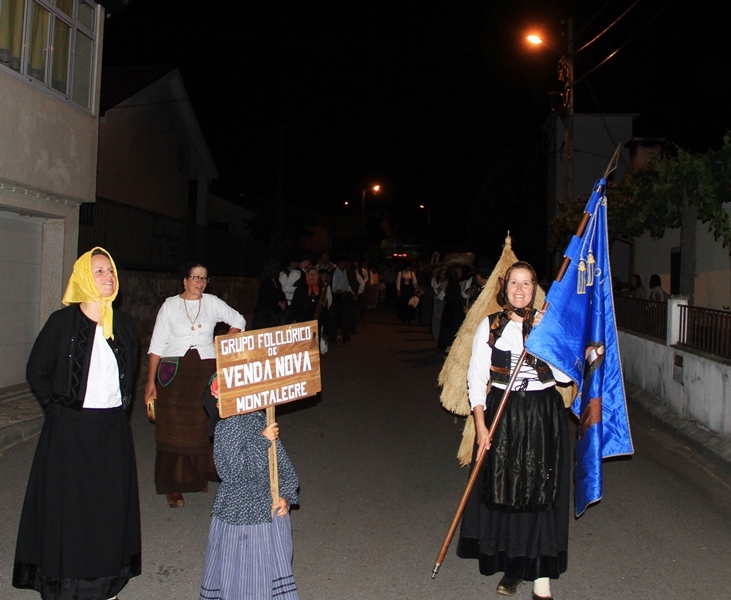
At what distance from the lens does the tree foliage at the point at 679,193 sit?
10.4 meters

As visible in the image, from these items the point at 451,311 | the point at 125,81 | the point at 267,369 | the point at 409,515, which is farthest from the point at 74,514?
the point at 125,81

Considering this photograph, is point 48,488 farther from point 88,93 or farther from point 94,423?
point 88,93

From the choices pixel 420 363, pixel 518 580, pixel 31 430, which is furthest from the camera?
pixel 420 363

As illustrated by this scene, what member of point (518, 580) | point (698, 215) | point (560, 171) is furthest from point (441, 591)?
point (560, 171)

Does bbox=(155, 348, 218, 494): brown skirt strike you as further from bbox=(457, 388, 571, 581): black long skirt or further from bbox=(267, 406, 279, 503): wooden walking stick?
bbox=(457, 388, 571, 581): black long skirt

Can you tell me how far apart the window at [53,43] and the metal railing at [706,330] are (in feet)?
29.8

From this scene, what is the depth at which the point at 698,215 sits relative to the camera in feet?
36.5

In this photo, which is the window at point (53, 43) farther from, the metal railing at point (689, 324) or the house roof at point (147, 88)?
the house roof at point (147, 88)

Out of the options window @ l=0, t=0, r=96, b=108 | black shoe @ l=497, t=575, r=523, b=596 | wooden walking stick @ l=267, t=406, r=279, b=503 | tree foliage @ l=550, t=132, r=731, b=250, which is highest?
window @ l=0, t=0, r=96, b=108

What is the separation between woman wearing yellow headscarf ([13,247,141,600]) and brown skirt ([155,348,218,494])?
1832mm

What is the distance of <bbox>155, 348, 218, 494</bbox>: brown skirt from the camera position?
6.19 meters

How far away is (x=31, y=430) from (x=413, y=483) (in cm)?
436

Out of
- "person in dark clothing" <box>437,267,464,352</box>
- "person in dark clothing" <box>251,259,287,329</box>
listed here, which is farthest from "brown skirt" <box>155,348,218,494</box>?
"person in dark clothing" <box>437,267,464,352</box>

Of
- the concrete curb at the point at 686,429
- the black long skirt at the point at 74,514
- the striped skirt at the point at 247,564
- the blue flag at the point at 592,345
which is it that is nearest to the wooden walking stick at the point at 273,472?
the striped skirt at the point at 247,564
